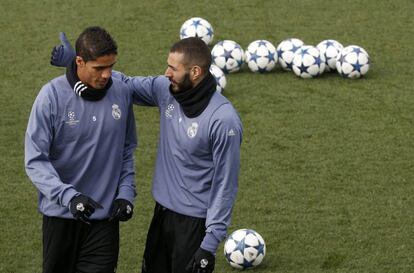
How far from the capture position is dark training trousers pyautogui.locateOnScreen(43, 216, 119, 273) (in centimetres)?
713

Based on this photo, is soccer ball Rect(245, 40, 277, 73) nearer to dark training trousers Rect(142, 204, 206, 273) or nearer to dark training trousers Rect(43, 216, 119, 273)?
dark training trousers Rect(142, 204, 206, 273)

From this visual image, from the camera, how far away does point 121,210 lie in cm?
702

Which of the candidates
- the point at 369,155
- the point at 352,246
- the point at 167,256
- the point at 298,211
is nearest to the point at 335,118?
the point at 369,155

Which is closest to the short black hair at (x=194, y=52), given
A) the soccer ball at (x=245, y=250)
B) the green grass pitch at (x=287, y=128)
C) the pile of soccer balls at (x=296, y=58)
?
the soccer ball at (x=245, y=250)

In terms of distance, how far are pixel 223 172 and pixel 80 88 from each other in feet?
3.81

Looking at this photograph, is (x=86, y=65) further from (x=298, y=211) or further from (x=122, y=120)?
(x=298, y=211)

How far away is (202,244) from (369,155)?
231 inches

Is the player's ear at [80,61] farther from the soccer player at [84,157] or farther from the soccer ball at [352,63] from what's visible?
the soccer ball at [352,63]

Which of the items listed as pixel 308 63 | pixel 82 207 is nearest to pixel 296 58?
pixel 308 63

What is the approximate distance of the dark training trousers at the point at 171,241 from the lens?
720 cm

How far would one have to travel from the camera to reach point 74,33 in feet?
56.7

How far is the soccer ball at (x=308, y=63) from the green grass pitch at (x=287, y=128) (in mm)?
177

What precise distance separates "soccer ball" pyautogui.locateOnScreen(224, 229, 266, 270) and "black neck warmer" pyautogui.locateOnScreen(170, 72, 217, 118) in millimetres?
2600

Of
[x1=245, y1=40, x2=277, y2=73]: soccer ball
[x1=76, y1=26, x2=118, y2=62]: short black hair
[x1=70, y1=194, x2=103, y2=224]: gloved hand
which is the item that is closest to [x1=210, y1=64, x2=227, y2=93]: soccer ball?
[x1=245, y1=40, x2=277, y2=73]: soccer ball
